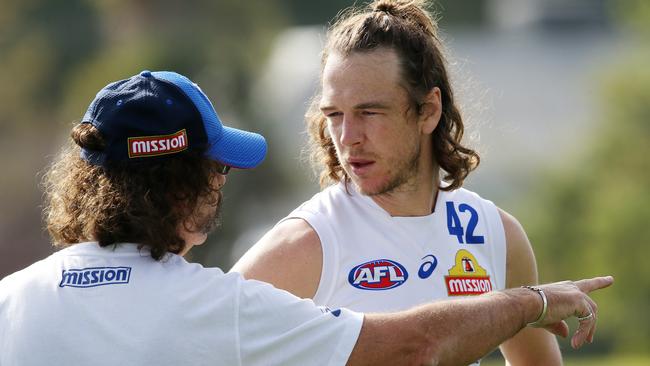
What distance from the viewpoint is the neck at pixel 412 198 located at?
4.80 meters

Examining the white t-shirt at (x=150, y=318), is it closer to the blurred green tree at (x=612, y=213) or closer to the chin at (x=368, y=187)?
the chin at (x=368, y=187)

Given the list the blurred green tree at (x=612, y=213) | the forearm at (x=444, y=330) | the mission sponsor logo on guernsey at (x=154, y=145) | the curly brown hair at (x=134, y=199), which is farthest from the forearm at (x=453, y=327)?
the blurred green tree at (x=612, y=213)

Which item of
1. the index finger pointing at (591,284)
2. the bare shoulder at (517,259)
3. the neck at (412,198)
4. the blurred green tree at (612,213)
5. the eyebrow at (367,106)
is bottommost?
the blurred green tree at (612,213)

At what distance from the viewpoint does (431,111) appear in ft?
16.1

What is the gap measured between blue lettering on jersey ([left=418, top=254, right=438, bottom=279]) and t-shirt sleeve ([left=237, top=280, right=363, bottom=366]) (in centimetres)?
89

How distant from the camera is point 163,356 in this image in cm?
357

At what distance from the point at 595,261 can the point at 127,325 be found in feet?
61.0

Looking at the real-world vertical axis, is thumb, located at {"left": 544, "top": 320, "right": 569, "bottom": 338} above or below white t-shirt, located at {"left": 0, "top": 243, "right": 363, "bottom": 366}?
below

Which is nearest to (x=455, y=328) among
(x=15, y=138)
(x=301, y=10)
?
(x=15, y=138)

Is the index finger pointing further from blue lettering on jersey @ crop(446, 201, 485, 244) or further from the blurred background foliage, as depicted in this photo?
the blurred background foliage

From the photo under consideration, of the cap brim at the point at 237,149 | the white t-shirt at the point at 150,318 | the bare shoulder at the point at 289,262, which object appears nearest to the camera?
the white t-shirt at the point at 150,318

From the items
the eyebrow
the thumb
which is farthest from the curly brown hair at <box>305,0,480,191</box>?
the thumb

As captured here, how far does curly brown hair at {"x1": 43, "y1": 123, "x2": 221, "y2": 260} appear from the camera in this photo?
372cm

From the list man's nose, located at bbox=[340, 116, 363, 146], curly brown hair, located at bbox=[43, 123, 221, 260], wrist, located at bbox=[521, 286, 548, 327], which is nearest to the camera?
curly brown hair, located at bbox=[43, 123, 221, 260]
